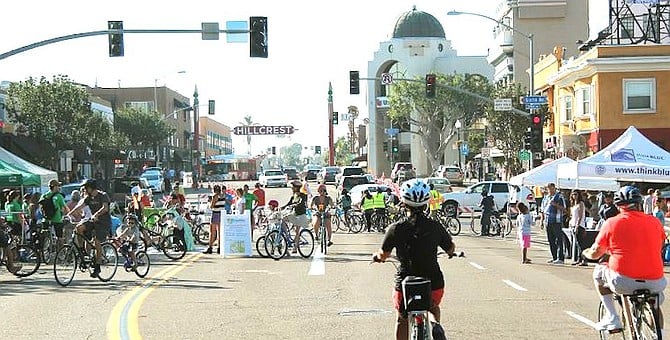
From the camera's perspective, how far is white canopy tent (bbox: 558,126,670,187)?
25969 mm

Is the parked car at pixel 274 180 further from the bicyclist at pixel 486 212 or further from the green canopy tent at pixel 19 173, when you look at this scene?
the green canopy tent at pixel 19 173

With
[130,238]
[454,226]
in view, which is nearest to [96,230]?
[130,238]

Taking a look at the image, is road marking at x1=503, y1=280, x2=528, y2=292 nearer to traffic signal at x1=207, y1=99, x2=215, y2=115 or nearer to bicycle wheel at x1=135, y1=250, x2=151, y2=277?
bicycle wheel at x1=135, y1=250, x2=151, y2=277

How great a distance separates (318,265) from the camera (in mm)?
21859

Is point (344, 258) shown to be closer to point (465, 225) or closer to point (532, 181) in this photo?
point (532, 181)

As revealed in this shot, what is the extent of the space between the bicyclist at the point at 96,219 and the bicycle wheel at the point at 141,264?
0.84 metres

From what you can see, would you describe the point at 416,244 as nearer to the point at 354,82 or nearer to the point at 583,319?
the point at 583,319

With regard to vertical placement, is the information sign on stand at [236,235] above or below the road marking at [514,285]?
above

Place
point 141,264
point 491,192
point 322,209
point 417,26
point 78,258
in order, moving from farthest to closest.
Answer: point 417,26 < point 491,192 < point 322,209 < point 141,264 < point 78,258

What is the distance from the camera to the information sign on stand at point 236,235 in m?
24.6

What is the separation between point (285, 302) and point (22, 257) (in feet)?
25.9

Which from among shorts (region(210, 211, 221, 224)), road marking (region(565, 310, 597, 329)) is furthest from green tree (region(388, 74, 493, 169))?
road marking (region(565, 310, 597, 329))

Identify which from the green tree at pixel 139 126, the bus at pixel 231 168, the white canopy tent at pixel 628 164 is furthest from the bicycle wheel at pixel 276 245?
the bus at pixel 231 168

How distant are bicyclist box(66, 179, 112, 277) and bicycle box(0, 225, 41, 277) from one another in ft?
5.08
